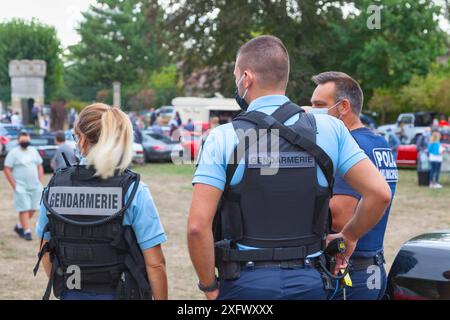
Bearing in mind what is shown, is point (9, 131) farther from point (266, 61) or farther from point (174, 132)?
point (266, 61)

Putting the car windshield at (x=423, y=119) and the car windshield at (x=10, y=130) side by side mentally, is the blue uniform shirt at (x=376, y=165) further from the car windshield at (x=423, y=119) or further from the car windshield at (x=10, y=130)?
the car windshield at (x=423, y=119)

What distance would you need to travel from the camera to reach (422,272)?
3.64m

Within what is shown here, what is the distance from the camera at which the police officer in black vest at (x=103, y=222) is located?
10.3 ft

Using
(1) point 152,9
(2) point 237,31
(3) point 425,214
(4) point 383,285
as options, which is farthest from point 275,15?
(4) point 383,285

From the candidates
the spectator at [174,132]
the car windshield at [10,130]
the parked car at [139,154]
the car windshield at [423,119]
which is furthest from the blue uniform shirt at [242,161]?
the car windshield at [423,119]

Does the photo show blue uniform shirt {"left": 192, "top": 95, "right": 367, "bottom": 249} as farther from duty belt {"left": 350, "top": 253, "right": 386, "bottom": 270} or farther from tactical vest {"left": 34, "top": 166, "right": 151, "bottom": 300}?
duty belt {"left": 350, "top": 253, "right": 386, "bottom": 270}

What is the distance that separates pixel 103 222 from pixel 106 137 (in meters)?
0.41

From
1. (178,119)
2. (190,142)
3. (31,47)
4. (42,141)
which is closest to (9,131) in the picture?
(42,141)

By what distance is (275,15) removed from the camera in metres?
32.9

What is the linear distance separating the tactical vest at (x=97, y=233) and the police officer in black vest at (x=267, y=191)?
424 mm

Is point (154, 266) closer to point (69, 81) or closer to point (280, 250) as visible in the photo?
point (280, 250)

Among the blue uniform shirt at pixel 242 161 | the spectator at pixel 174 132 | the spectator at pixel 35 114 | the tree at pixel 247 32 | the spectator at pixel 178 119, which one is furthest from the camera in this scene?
the spectator at pixel 35 114

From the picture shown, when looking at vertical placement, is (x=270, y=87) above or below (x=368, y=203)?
above

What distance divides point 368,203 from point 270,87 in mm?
695
